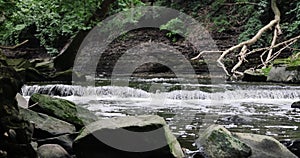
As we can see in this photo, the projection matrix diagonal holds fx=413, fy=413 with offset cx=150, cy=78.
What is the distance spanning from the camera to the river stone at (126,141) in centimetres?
337

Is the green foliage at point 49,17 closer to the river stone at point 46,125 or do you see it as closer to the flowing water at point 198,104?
the river stone at point 46,125

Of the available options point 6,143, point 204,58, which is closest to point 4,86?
point 6,143

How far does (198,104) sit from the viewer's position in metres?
7.49

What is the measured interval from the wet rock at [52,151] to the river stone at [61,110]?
0.76 meters

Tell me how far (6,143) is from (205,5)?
17.0 m

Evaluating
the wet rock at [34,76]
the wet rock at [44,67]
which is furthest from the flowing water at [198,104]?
the wet rock at [44,67]

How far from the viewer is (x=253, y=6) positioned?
1616 cm

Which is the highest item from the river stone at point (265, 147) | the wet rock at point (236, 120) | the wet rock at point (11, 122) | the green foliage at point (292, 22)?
the green foliage at point (292, 22)

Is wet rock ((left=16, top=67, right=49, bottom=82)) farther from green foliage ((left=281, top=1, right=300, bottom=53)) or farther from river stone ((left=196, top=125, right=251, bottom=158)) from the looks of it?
river stone ((left=196, top=125, right=251, bottom=158))

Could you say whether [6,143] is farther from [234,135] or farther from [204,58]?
[204,58]

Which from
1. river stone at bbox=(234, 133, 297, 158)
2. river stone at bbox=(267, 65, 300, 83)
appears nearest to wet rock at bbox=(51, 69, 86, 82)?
river stone at bbox=(267, 65, 300, 83)

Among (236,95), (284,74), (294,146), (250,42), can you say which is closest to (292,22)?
(250,42)

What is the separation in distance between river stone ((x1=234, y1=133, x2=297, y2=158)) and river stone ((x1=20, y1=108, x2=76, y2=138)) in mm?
1611

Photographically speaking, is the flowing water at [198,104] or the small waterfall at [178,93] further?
the small waterfall at [178,93]
